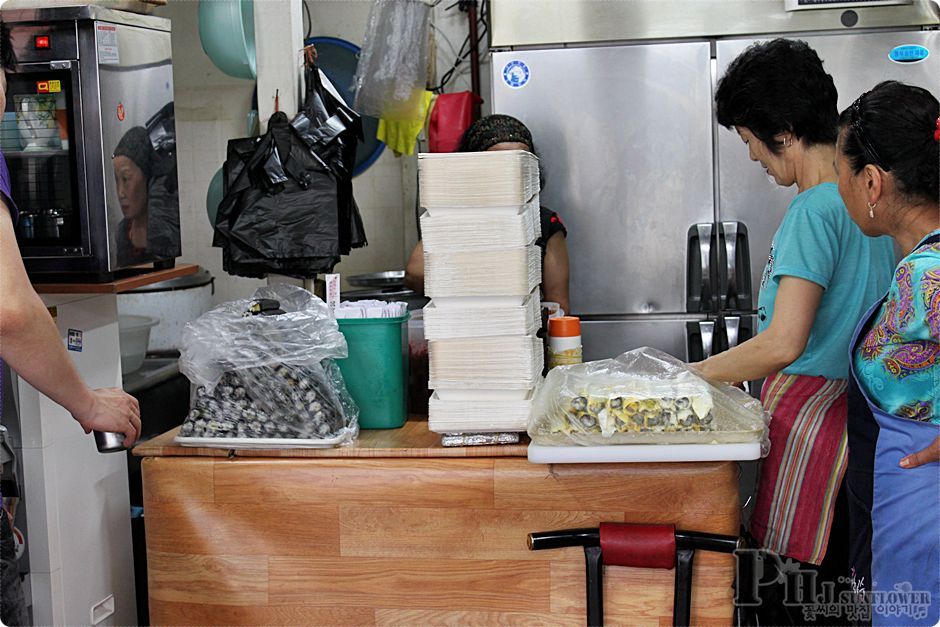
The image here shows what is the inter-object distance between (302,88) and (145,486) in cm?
138

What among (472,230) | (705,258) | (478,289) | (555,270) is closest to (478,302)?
(478,289)

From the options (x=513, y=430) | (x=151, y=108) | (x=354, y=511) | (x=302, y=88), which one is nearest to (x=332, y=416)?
(x=354, y=511)

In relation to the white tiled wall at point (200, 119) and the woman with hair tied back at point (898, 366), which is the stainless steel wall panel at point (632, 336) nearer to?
the woman with hair tied back at point (898, 366)

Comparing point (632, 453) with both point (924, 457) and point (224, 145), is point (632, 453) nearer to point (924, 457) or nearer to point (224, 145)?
point (924, 457)

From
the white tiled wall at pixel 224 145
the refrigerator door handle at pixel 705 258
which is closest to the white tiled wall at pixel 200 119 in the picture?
the white tiled wall at pixel 224 145

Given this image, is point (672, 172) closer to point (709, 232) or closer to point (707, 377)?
point (709, 232)

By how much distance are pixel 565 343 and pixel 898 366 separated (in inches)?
29.2

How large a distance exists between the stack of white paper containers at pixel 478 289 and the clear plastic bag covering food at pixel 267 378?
0.83ft

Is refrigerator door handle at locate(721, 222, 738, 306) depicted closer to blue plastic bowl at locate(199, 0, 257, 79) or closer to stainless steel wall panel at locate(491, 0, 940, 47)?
stainless steel wall panel at locate(491, 0, 940, 47)

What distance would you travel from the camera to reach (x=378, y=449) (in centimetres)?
217

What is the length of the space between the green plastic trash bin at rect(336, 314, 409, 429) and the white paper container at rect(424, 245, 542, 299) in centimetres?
28

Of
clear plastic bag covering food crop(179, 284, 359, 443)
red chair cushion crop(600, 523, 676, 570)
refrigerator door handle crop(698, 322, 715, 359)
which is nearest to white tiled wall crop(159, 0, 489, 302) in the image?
refrigerator door handle crop(698, 322, 715, 359)

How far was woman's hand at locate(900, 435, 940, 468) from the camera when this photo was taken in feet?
6.07

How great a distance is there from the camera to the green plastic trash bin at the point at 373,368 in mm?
2326
